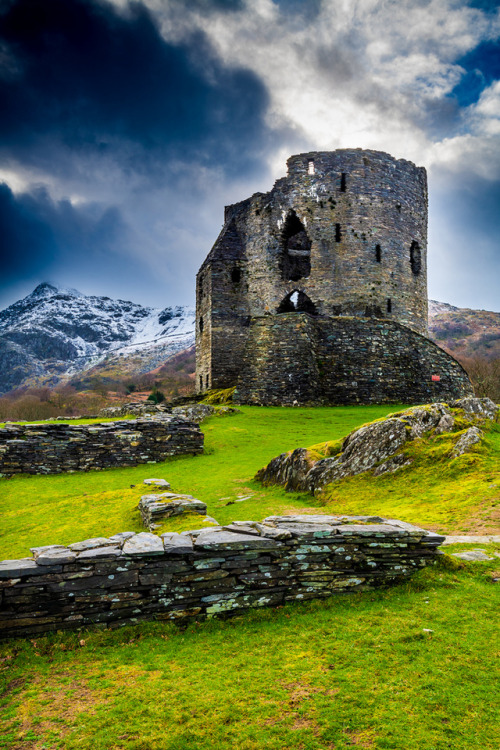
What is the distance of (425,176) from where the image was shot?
36.6 m

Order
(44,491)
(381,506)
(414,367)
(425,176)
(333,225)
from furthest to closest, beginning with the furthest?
(425,176), (333,225), (414,367), (44,491), (381,506)

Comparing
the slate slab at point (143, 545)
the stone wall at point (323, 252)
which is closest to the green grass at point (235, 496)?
the slate slab at point (143, 545)

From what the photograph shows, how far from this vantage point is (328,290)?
32.3 metres

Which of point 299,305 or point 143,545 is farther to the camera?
point 299,305

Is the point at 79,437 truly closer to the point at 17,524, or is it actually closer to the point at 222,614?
the point at 17,524

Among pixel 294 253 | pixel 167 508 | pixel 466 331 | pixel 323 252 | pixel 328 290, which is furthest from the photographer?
pixel 466 331

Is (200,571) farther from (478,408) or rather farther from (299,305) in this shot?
(299,305)

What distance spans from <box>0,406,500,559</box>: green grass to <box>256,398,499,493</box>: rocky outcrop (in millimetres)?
292

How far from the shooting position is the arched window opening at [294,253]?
34188 mm

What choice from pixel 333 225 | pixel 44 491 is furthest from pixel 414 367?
pixel 44 491

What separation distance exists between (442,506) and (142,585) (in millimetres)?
5697

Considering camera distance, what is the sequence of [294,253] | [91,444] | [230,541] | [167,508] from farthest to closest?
1. [294,253]
2. [91,444]
3. [167,508]
4. [230,541]

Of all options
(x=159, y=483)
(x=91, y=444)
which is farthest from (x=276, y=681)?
(x=91, y=444)

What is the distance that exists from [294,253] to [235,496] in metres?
27.8
